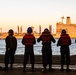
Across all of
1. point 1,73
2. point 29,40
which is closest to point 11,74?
point 1,73

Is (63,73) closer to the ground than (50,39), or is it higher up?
closer to the ground

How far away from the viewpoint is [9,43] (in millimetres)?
16359

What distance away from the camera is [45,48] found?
15.8 m

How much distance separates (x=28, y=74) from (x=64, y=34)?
2589mm

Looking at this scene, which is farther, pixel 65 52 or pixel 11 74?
pixel 65 52

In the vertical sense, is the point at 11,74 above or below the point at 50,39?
below

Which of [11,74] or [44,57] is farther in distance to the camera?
[44,57]

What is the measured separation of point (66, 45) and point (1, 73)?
3.26 m

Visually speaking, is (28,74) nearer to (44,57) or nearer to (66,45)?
(44,57)

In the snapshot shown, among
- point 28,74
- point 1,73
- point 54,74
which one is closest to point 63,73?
point 54,74

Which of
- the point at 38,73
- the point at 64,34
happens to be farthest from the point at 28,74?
the point at 64,34

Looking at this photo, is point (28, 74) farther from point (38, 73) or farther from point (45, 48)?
point (45, 48)

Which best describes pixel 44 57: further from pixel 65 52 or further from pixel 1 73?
pixel 1 73

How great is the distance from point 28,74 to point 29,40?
5.40ft
